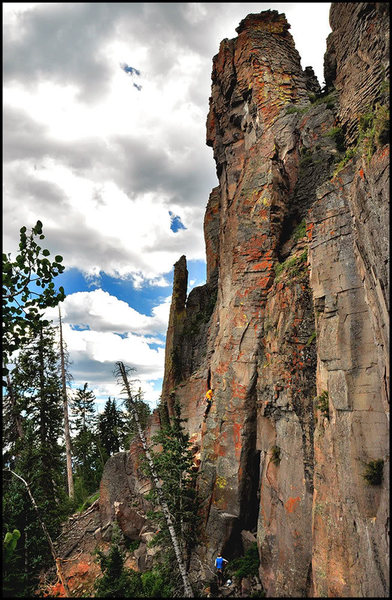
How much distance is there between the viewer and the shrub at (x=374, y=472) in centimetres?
805

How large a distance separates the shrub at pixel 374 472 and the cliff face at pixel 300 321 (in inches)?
6.1

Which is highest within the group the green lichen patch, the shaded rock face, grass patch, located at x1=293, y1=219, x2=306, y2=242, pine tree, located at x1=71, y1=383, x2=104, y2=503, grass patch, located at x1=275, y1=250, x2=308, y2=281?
the shaded rock face

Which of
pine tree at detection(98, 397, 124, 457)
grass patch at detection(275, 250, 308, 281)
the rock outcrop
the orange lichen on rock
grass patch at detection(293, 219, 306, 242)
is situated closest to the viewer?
the rock outcrop

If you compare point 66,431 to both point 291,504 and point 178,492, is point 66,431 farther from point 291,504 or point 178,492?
point 291,504

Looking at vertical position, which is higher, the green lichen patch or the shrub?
the green lichen patch

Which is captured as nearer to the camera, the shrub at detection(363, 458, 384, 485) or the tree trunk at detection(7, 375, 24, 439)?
the shrub at detection(363, 458, 384, 485)

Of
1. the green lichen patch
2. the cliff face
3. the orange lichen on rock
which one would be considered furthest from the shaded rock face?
the orange lichen on rock

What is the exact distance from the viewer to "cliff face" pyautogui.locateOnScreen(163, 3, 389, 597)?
839cm

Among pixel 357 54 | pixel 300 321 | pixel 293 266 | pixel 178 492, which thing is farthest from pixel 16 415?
pixel 357 54

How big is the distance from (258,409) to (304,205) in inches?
445

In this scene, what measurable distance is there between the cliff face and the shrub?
155mm

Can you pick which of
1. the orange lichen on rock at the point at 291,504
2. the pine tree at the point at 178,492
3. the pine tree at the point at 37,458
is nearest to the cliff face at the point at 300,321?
the orange lichen on rock at the point at 291,504

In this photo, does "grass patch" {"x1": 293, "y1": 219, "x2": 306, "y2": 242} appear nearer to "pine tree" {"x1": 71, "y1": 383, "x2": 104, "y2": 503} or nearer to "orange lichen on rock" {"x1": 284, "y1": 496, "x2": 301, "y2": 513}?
"orange lichen on rock" {"x1": 284, "y1": 496, "x2": 301, "y2": 513}

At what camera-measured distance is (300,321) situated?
43.5ft
